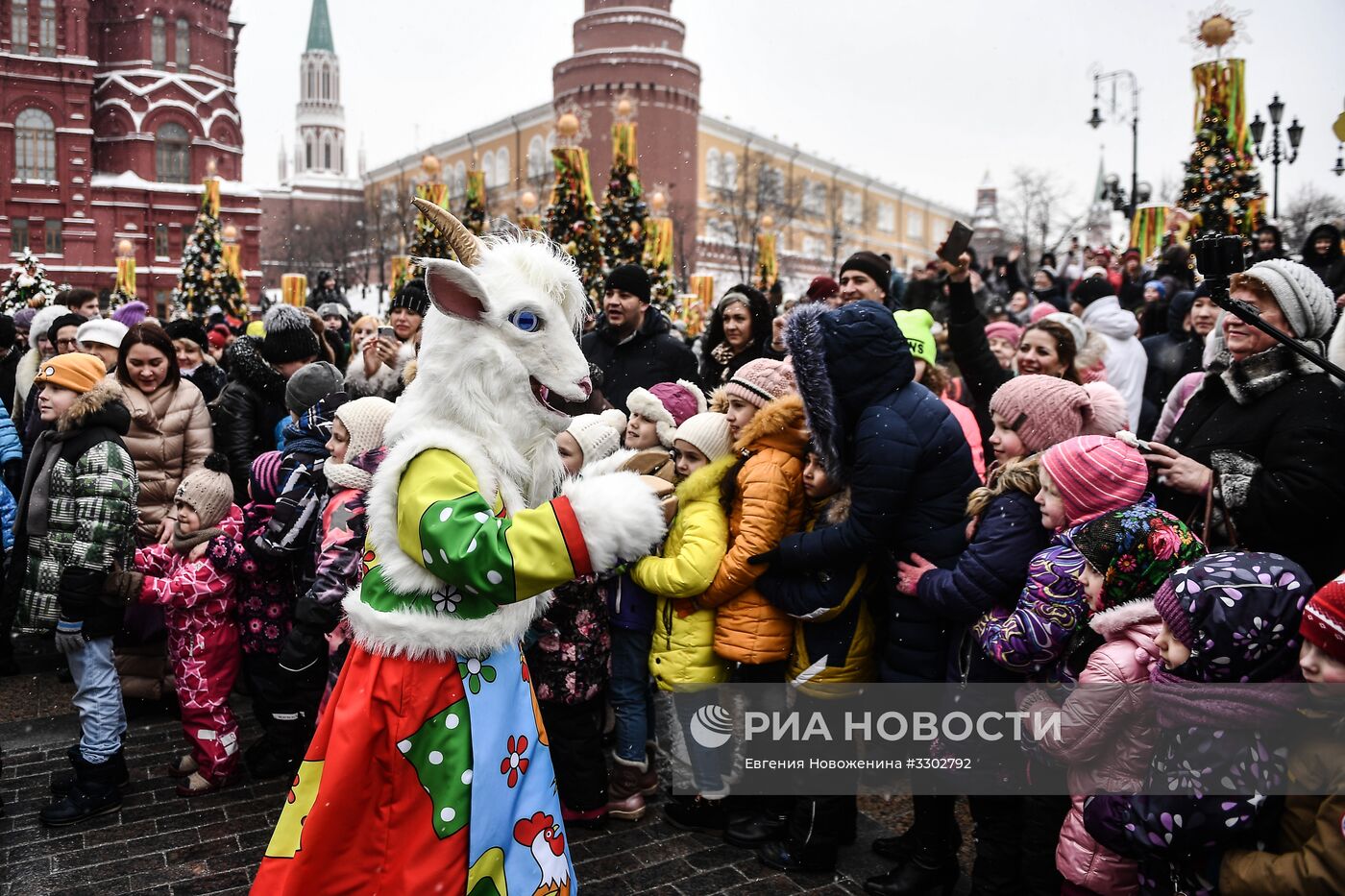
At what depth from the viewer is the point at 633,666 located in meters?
4.47

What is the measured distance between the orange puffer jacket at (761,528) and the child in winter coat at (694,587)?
93mm

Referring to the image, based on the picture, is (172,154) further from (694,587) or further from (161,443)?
(694,587)

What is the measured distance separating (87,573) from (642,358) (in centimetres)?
336

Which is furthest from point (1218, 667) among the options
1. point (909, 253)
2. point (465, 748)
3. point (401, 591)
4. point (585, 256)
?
point (909, 253)

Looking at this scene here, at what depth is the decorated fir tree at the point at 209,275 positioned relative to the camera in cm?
2593

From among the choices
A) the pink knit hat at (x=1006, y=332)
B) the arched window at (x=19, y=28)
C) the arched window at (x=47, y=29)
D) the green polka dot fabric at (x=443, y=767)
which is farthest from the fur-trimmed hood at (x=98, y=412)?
the arched window at (x=47, y=29)

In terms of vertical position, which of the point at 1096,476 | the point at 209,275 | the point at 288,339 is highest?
the point at 209,275

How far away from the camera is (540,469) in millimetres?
2605

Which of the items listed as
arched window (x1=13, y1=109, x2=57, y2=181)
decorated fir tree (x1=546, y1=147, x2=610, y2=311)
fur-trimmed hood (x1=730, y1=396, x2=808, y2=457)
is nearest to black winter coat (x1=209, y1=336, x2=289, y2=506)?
fur-trimmed hood (x1=730, y1=396, x2=808, y2=457)

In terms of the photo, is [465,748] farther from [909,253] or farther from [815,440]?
[909,253]

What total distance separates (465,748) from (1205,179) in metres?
11.2

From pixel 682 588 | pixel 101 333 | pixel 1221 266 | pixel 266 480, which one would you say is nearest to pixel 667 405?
pixel 682 588

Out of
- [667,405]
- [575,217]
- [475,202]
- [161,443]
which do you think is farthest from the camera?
[475,202]

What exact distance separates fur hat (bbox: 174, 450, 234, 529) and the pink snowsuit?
173 mm
